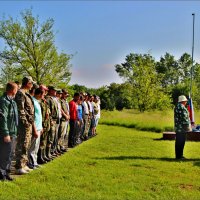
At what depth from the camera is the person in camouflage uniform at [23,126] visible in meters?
8.95

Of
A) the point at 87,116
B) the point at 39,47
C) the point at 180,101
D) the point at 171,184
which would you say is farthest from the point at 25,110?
the point at 39,47

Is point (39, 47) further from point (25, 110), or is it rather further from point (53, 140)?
point (25, 110)

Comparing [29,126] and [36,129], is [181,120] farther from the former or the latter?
[29,126]

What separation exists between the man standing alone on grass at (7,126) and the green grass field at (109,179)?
0.40 m

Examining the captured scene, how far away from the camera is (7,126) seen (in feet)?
→ 26.3

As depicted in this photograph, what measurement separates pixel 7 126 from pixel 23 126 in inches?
36.7

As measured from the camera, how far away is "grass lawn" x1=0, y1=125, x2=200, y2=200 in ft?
24.8

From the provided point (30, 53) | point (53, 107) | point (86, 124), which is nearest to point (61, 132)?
point (53, 107)

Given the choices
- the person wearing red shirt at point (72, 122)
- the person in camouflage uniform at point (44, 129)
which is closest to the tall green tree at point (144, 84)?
the person wearing red shirt at point (72, 122)

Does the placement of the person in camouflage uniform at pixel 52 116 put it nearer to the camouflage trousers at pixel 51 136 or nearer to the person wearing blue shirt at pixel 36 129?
the camouflage trousers at pixel 51 136

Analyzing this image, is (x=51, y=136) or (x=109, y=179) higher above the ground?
(x=51, y=136)

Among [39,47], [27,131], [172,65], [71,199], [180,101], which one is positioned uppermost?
[172,65]

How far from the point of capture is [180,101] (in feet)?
42.0

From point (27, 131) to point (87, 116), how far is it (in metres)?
8.92
